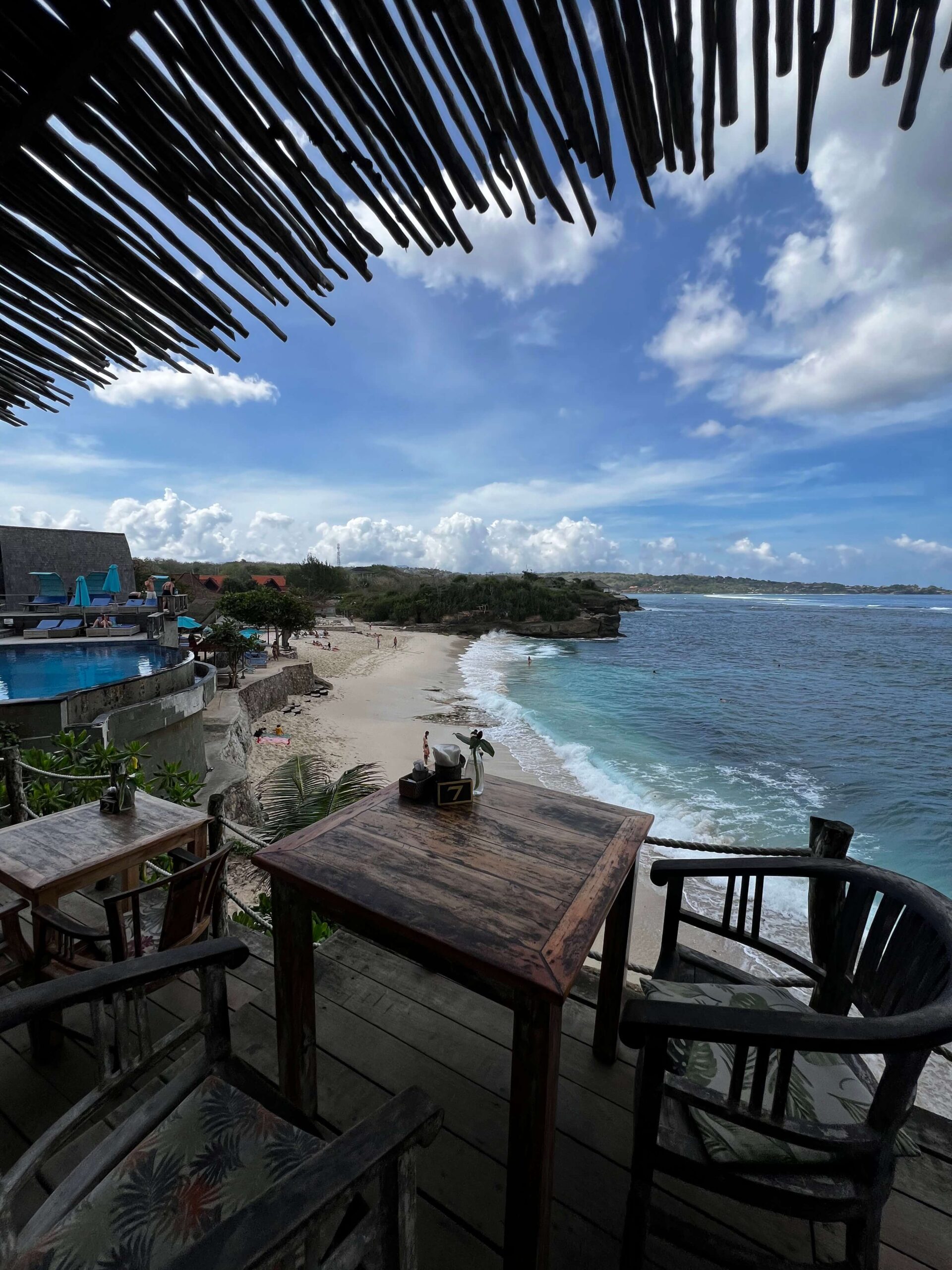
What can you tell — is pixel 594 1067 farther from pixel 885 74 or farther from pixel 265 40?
pixel 265 40

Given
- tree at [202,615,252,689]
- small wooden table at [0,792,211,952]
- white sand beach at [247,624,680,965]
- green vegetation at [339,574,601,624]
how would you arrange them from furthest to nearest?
green vegetation at [339,574,601,624], tree at [202,615,252,689], white sand beach at [247,624,680,965], small wooden table at [0,792,211,952]


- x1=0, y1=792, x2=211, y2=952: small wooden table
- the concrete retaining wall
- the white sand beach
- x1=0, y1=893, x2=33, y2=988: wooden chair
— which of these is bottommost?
the white sand beach

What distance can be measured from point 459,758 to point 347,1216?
51.9 inches

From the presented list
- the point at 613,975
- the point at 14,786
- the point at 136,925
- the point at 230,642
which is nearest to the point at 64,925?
the point at 136,925

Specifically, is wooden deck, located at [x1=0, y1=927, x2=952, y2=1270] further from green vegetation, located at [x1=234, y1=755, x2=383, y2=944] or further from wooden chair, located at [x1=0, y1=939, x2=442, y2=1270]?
green vegetation, located at [x1=234, y1=755, x2=383, y2=944]

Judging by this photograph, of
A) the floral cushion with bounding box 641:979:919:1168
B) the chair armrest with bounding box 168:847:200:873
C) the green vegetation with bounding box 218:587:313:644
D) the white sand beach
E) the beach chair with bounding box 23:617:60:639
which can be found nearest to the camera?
the floral cushion with bounding box 641:979:919:1168

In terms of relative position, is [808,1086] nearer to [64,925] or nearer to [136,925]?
[136,925]

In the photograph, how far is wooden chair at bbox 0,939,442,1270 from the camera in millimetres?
846

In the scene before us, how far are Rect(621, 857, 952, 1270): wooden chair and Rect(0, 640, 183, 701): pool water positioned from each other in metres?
12.2

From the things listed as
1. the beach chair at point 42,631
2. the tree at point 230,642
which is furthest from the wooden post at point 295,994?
the beach chair at point 42,631

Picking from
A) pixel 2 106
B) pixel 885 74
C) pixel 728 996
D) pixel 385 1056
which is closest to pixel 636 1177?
pixel 728 996

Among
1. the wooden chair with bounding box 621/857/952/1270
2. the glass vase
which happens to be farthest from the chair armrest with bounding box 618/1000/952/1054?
the glass vase

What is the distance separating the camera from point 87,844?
255 centimetres

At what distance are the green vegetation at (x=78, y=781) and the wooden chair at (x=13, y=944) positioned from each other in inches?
56.0
